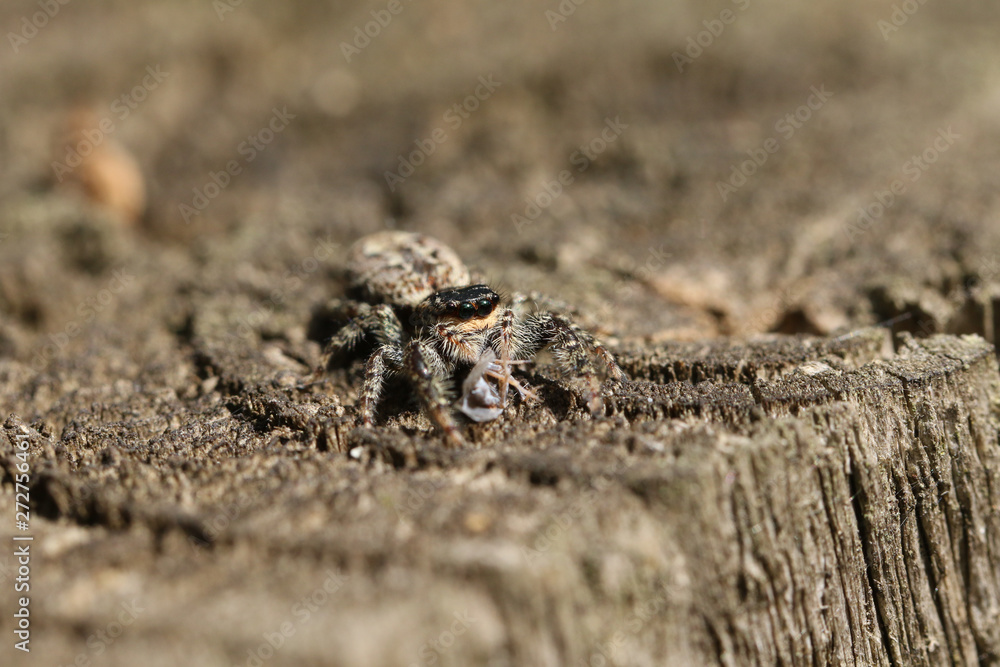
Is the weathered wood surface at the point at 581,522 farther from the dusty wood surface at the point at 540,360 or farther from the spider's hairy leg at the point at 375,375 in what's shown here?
the spider's hairy leg at the point at 375,375

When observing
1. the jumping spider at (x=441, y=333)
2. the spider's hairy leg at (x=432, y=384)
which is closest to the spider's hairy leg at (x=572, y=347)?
the jumping spider at (x=441, y=333)

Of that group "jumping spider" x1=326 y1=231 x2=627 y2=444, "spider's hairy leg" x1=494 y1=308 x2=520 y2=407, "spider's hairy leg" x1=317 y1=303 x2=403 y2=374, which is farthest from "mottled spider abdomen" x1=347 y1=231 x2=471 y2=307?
"spider's hairy leg" x1=494 y1=308 x2=520 y2=407

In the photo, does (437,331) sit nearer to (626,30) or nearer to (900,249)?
(900,249)

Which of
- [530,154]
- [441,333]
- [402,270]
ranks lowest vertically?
[441,333]

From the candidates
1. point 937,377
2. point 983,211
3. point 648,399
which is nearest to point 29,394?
point 648,399

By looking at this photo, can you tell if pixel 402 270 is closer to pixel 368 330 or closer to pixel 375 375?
pixel 368 330

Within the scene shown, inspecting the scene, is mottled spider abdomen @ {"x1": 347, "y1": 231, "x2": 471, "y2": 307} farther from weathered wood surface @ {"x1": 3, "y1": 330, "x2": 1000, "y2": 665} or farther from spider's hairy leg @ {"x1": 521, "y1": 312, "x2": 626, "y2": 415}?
weathered wood surface @ {"x1": 3, "y1": 330, "x2": 1000, "y2": 665}

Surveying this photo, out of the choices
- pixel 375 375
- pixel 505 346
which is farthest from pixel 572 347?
pixel 375 375
